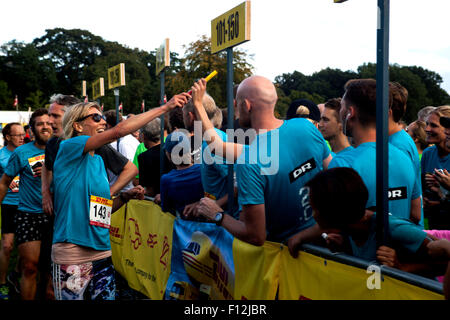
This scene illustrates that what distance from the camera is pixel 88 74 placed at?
8144 cm

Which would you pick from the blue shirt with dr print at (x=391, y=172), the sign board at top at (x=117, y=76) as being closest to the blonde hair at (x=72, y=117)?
the blue shirt with dr print at (x=391, y=172)

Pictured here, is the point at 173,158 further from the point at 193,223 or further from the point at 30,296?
the point at 30,296

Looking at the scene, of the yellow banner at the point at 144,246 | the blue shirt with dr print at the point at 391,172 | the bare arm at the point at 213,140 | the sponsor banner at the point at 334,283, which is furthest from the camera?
the yellow banner at the point at 144,246

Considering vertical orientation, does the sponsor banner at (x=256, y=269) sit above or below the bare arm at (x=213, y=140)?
below

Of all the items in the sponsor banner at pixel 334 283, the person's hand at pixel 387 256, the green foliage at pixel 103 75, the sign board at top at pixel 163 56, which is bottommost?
the sponsor banner at pixel 334 283

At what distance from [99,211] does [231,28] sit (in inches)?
64.9

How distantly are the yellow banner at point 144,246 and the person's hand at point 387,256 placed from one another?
275cm

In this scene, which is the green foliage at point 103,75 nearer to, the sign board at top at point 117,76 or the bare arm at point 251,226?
the sign board at top at point 117,76

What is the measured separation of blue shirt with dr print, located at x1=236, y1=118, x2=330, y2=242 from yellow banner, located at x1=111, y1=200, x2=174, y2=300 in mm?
1850

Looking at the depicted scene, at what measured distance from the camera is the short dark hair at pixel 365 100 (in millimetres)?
2871

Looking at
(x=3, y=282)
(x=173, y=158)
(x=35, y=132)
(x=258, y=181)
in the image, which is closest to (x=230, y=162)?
(x=258, y=181)

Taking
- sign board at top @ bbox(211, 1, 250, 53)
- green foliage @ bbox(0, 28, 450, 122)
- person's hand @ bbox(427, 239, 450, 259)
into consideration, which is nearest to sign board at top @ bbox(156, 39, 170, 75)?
sign board at top @ bbox(211, 1, 250, 53)

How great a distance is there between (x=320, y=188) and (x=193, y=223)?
6.70ft

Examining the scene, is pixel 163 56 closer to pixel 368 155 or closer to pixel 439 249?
pixel 368 155
